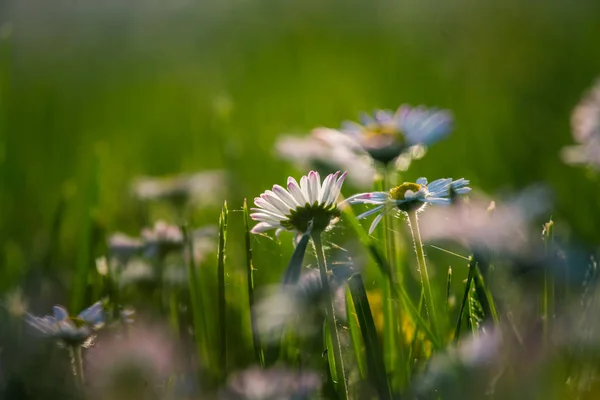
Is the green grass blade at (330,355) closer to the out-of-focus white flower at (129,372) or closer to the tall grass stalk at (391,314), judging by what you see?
the tall grass stalk at (391,314)

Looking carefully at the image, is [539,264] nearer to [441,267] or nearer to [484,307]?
[484,307]

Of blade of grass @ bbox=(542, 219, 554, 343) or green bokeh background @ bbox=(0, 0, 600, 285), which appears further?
green bokeh background @ bbox=(0, 0, 600, 285)

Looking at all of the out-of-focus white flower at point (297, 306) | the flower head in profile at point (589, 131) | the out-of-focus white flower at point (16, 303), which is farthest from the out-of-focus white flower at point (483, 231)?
the out-of-focus white flower at point (16, 303)

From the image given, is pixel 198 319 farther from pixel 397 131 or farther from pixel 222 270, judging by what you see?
pixel 397 131

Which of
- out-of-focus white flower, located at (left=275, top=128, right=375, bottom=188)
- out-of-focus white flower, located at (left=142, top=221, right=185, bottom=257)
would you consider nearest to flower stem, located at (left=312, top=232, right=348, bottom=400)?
out-of-focus white flower, located at (left=142, top=221, right=185, bottom=257)

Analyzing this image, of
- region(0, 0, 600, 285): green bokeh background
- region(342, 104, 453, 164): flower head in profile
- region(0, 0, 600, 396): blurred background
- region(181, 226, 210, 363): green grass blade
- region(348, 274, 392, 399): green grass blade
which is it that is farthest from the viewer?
region(0, 0, 600, 285): green bokeh background

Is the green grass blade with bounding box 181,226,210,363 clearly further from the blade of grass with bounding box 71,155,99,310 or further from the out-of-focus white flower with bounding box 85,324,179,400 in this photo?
the out-of-focus white flower with bounding box 85,324,179,400

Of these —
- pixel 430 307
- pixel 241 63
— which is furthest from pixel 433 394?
pixel 241 63
